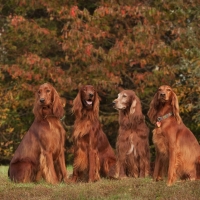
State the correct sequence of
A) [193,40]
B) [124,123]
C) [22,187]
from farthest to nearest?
[193,40]
[124,123]
[22,187]

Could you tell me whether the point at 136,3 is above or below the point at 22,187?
above

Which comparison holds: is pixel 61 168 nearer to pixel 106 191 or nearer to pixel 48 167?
pixel 48 167

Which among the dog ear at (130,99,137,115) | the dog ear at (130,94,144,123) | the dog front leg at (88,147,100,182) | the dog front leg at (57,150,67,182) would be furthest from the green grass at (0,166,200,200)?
the dog ear at (130,99,137,115)

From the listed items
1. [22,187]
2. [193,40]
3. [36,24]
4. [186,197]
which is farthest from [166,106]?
[36,24]

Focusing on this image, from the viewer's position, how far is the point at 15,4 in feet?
59.1

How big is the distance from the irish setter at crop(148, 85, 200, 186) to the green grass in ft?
1.02

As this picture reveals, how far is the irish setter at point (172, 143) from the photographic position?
944 cm

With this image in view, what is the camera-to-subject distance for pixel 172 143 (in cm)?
940

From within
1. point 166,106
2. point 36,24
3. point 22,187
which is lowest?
point 22,187

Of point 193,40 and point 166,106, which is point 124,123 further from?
point 193,40

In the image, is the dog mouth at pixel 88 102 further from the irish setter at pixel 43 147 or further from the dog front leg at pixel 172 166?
the dog front leg at pixel 172 166

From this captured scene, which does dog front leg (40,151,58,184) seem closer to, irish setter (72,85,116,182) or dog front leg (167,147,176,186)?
irish setter (72,85,116,182)

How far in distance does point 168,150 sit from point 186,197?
1.11 meters

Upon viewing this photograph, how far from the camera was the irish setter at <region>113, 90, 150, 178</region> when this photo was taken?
10289mm
